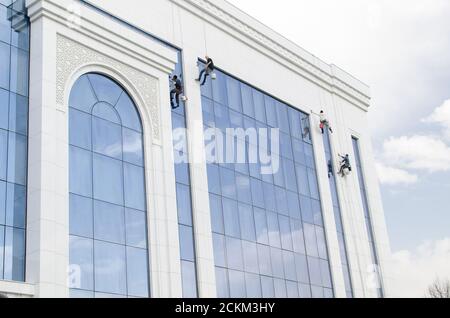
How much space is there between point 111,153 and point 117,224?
2.15m

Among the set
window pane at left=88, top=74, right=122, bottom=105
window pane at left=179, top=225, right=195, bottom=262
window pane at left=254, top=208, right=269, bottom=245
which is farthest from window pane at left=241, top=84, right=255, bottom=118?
window pane at left=88, top=74, right=122, bottom=105

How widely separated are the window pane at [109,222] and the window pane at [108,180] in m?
0.23

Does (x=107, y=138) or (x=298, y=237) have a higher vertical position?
(x=107, y=138)

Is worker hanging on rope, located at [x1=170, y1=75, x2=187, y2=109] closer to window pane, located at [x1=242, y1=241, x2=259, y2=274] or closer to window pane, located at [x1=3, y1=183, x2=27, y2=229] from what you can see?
window pane, located at [x1=242, y1=241, x2=259, y2=274]

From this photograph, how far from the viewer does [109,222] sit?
1852cm

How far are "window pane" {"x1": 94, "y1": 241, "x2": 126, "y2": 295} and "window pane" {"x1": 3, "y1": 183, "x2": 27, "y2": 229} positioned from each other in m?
2.23

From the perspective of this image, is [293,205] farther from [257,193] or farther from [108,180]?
[108,180]

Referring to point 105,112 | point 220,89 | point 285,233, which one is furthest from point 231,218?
point 105,112

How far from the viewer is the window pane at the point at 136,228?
62.6 ft

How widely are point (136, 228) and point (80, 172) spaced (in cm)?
251

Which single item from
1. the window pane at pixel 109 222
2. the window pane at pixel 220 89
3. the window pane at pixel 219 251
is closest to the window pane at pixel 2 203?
the window pane at pixel 109 222

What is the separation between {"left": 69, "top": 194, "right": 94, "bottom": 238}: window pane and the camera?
57.2 ft

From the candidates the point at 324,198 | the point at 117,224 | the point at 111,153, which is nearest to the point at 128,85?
the point at 111,153

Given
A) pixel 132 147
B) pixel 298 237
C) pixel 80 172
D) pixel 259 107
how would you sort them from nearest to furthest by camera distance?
pixel 80 172 < pixel 132 147 < pixel 298 237 < pixel 259 107
